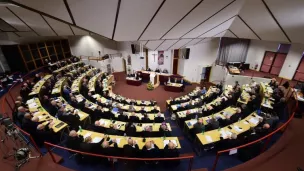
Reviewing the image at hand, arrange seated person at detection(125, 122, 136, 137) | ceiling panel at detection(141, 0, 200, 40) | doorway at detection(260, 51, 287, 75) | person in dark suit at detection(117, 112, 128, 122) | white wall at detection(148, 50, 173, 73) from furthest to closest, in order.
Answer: white wall at detection(148, 50, 173, 73) → doorway at detection(260, 51, 287, 75) → person in dark suit at detection(117, 112, 128, 122) → seated person at detection(125, 122, 136, 137) → ceiling panel at detection(141, 0, 200, 40)

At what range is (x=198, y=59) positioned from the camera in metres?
15.5

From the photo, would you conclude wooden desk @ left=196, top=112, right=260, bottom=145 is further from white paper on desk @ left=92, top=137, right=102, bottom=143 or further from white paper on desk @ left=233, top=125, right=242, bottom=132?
white paper on desk @ left=92, top=137, right=102, bottom=143

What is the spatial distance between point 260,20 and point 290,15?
1382 mm

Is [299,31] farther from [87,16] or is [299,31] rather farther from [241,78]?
[87,16]

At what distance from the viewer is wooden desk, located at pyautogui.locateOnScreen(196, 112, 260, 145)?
18.2 ft

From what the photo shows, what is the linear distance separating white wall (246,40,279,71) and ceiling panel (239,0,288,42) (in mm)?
4080

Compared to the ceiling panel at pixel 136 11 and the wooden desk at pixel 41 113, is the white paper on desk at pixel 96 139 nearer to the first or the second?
the wooden desk at pixel 41 113

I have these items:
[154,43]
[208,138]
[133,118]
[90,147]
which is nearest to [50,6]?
[90,147]

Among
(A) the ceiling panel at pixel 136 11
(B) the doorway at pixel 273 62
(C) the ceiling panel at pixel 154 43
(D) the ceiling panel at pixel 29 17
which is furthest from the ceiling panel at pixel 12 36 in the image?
(B) the doorway at pixel 273 62

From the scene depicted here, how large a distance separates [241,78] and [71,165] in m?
13.2

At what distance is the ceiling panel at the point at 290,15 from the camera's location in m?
4.99

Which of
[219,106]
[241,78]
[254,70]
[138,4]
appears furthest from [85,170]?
[254,70]

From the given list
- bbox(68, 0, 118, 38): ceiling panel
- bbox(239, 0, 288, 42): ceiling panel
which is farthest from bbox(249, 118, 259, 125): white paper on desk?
bbox(68, 0, 118, 38): ceiling panel

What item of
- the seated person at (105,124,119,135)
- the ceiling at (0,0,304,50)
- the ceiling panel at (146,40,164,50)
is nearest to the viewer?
the ceiling at (0,0,304,50)
